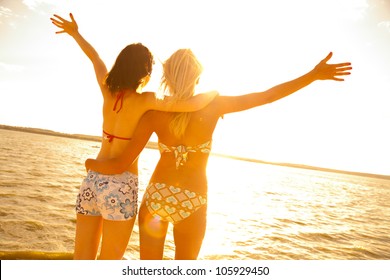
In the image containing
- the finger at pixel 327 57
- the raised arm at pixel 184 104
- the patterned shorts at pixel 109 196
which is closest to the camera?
the raised arm at pixel 184 104

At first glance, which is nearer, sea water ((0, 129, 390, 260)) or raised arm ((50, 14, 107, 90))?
raised arm ((50, 14, 107, 90))

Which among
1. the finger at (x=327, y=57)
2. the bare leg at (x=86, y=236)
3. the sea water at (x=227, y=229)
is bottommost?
the sea water at (x=227, y=229)

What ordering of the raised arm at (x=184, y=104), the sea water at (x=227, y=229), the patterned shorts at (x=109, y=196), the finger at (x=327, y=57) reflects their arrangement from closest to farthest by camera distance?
the raised arm at (x=184, y=104), the patterned shorts at (x=109, y=196), the finger at (x=327, y=57), the sea water at (x=227, y=229)

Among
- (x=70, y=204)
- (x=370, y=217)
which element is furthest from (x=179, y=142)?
(x=370, y=217)

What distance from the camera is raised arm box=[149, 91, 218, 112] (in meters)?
2.67

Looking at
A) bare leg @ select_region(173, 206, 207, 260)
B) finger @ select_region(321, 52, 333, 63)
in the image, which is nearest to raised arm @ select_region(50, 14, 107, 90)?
bare leg @ select_region(173, 206, 207, 260)

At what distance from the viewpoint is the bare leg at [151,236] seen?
2824mm

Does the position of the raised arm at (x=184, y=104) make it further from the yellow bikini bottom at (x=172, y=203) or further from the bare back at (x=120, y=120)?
the yellow bikini bottom at (x=172, y=203)

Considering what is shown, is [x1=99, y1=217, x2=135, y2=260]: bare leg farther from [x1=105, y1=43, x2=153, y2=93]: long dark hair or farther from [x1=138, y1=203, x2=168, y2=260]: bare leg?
[x1=105, y1=43, x2=153, y2=93]: long dark hair

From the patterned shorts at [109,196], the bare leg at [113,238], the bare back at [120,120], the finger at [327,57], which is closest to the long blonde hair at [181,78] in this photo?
the bare back at [120,120]

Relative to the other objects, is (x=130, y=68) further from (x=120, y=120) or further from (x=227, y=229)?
(x=227, y=229)

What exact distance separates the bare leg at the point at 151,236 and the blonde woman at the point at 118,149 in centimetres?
12

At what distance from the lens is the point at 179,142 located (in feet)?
9.29
